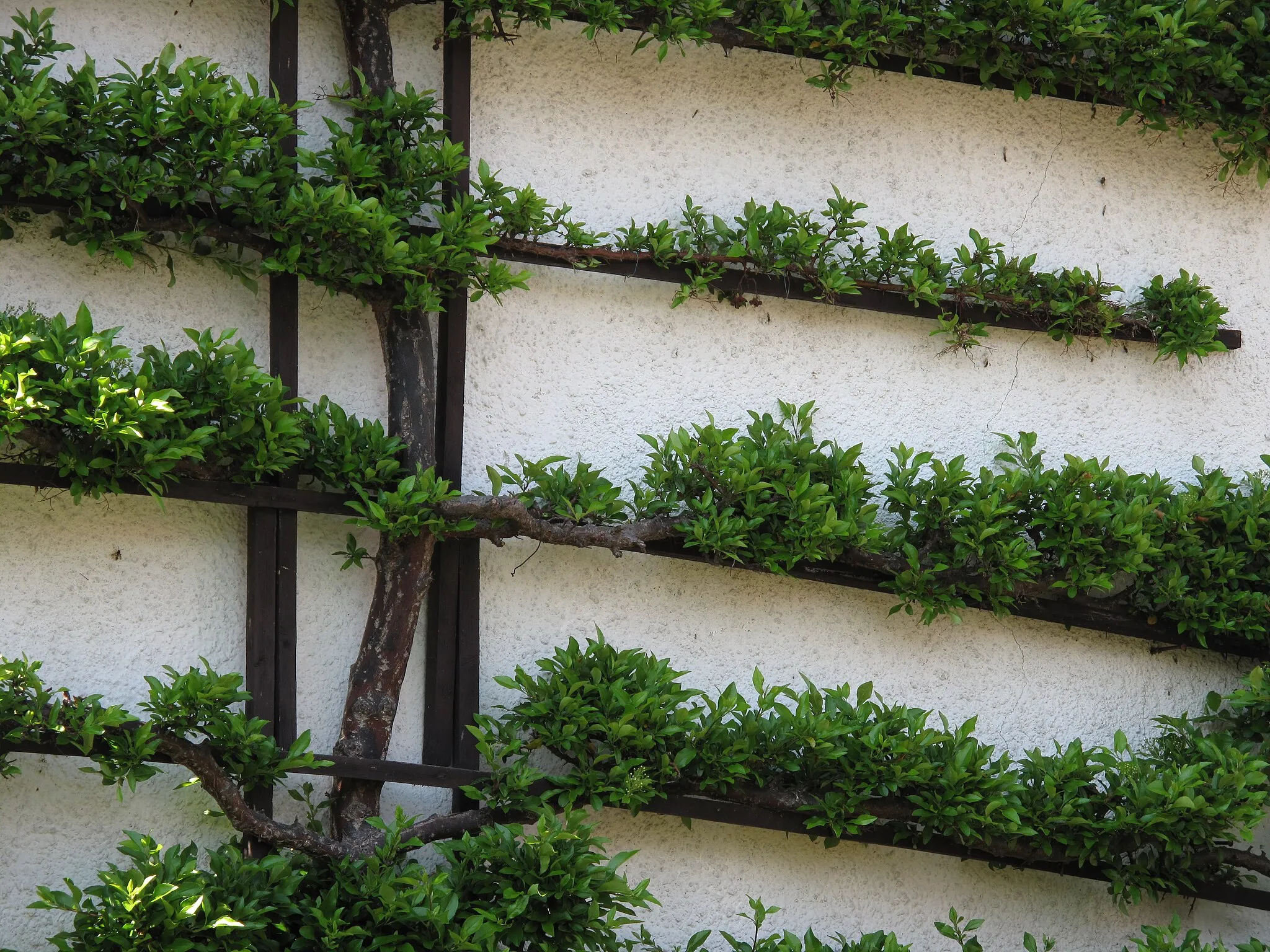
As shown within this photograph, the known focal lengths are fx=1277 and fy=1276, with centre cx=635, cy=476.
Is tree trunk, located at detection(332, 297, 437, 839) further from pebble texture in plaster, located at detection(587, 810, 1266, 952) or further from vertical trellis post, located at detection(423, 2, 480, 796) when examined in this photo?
pebble texture in plaster, located at detection(587, 810, 1266, 952)

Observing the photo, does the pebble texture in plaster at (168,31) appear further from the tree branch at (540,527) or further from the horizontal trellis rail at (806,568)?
the tree branch at (540,527)

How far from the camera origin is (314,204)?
2.42m

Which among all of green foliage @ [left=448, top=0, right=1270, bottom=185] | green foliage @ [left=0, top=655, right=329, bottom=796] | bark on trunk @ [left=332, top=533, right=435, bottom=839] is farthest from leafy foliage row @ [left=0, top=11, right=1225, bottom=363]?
green foliage @ [left=0, top=655, right=329, bottom=796]

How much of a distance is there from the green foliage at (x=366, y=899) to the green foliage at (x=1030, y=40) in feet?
5.44

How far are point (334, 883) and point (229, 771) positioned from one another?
0.29 metres

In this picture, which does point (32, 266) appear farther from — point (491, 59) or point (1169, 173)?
point (1169, 173)

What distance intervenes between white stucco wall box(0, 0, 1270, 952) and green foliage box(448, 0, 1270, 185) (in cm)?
11

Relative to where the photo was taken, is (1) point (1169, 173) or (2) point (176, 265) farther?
(1) point (1169, 173)

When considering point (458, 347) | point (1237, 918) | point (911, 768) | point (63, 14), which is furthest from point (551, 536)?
point (1237, 918)

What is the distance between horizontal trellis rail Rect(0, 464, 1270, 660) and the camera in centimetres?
239

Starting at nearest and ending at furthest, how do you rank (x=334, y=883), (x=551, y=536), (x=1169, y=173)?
(x=334, y=883)
(x=551, y=536)
(x=1169, y=173)

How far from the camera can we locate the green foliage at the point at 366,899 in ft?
7.04

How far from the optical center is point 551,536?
255cm

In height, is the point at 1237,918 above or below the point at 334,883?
below
